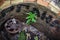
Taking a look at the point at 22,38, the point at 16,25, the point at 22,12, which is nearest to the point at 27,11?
the point at 22,12

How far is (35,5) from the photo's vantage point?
6.71ft

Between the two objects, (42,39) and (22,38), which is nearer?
(22,38)

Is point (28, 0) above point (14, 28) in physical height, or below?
above

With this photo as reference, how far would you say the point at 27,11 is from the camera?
6.54 ft

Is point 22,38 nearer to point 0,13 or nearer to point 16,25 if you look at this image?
point 16,25

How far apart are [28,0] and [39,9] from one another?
0.44ft

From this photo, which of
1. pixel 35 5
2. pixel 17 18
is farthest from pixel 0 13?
pixel 35 5

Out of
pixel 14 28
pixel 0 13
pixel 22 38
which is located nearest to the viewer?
pixel 22 38

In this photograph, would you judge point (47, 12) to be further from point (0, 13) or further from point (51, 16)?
point (0, 13)

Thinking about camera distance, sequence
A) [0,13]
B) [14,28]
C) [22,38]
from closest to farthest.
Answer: [22,38], [14,28], [0,13]

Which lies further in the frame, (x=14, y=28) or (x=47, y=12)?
(x=47, y=12)

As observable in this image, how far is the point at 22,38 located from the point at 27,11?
1.02ft

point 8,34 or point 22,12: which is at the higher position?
point 22,12

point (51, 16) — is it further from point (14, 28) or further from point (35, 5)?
point (14, 28)
